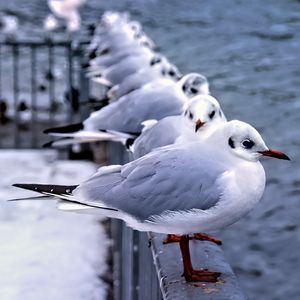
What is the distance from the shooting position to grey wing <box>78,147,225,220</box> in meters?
2.35

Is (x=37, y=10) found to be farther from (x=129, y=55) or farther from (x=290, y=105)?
(x=129, y=55)

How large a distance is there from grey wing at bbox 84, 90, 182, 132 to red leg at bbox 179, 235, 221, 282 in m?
1.78

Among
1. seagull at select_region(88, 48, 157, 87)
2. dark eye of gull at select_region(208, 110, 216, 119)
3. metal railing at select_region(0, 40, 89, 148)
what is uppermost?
dark eye of gull at select_region(208, 110, 216, 119)

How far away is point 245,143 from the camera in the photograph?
234 cm

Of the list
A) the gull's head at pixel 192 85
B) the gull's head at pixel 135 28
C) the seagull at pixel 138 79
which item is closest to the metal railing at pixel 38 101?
the gull's head at pixel 135 28

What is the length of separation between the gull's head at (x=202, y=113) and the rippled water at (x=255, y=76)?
4541 millimetres

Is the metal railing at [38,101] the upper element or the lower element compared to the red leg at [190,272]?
lower

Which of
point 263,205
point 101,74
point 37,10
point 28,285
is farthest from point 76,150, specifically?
point 37,10

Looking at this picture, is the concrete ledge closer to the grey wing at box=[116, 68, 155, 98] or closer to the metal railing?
the grey wing at box=[116, 68, 155, 98]

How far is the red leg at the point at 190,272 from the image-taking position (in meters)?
2.11

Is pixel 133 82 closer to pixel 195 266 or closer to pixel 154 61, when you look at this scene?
pixel 154 61

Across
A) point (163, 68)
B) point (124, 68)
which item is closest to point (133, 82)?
point (163, 68)

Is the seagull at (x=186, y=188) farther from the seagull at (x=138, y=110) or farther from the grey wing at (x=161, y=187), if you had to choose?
the seagull at (x=138, y=110)

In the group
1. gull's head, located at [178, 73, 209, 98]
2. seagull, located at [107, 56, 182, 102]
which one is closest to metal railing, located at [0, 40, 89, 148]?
seagull, located at [107, 56, 182, 102]
